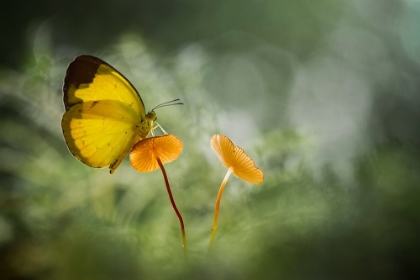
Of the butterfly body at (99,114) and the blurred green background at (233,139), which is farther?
the blurred green background at (233,139)

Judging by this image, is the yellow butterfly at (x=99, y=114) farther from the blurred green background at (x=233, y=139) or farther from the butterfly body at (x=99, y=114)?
the blurred green background at (x=233, y=139)

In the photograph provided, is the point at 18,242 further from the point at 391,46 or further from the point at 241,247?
the point at 391,46

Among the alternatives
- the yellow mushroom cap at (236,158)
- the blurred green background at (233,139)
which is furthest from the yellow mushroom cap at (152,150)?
the blurred green background at (233,139)

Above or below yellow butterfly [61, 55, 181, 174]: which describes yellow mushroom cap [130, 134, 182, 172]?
below

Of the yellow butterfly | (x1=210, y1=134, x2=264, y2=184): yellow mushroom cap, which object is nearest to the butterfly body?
the yellow butterfly

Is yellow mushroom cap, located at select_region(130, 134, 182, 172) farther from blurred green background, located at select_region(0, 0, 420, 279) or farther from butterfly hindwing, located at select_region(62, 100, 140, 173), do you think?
blurred green background, located at select_region(0, 0, 420, 279)

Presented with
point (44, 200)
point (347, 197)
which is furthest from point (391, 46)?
point (44, 200)
